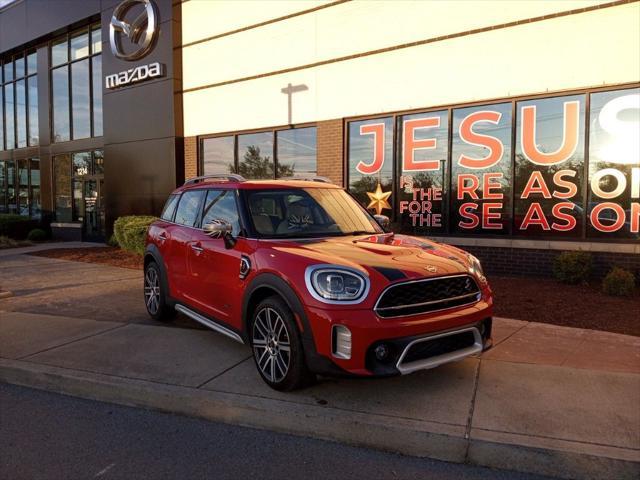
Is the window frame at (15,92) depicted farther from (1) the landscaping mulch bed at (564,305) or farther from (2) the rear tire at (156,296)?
(1) the landscaping mulch bed at (564,305)

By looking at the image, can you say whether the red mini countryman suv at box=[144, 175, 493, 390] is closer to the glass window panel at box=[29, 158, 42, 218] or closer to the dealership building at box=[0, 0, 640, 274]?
the dealership building at box=[0, 0, 640, 274]

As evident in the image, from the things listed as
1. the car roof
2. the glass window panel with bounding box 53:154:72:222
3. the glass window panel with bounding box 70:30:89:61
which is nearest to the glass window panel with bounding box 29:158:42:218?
the glass window panel with bounding box 53:154:72:222

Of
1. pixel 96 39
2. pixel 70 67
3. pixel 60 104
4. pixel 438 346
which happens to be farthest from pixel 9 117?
pixel 438 346

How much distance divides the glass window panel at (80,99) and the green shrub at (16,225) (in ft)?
11.7

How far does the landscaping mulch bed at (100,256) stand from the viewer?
11977 millimetres

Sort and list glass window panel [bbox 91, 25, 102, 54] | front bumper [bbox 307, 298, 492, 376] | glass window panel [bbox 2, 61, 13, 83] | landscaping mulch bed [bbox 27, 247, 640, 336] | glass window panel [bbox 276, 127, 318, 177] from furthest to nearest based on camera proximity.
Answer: glass window panel [bbox 2, 61, 13, 83] < glass window panel [bbox 91, 25, 102, 54] < glass window panel [bbox 276, 127, 318, 177] < landscaping mulch bed [bbox 27, 247, 640, 336] < front bumper [bbox 307, 298, 492, 376]

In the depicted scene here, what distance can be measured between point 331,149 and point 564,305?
607 cm

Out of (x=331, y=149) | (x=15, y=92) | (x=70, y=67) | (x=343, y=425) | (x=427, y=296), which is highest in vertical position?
(x=70, y=67)

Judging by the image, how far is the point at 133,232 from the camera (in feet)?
42.0

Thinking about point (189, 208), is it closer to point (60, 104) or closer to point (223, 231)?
point (223, 231)

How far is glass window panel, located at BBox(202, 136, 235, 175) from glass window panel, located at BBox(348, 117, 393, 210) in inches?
151

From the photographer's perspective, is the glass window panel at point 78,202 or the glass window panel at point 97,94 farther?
the glass window panel at point 78,202

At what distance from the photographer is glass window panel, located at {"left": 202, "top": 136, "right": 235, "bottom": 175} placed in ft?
44.7

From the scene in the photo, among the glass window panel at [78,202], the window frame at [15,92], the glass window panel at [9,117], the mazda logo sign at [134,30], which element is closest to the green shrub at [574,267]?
the mazda logo sign at [134,30]
